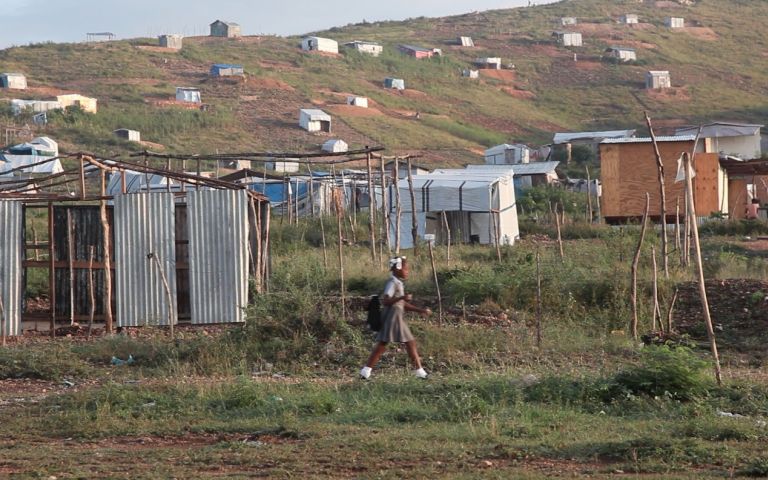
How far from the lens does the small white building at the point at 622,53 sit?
74125 mm

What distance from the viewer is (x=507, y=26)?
89.9m

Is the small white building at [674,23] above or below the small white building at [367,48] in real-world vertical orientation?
above

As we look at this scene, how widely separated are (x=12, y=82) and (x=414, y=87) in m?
24.3

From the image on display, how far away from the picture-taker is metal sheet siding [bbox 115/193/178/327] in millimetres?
14555

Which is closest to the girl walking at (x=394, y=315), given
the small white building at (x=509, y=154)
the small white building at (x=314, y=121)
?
the small white building at (x=509, y=154)

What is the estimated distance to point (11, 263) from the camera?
14.6 metres

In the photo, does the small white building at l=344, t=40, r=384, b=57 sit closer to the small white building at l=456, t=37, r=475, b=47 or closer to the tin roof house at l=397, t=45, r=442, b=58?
the tin roof house at l=397, t=45, r=442, b=58

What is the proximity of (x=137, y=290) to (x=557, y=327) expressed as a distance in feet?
17.6

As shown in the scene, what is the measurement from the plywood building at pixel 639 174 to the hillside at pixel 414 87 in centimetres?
2315

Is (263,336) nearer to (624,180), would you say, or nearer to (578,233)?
(578,233)

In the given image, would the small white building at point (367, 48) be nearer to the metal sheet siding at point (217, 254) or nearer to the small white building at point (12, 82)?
the small white building at point (12, 82)

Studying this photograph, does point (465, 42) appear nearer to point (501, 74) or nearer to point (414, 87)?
point (501, 74)

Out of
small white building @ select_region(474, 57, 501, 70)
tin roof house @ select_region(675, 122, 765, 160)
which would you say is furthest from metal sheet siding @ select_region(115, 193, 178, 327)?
small white building @ select_region(474, 57, 501, 70)

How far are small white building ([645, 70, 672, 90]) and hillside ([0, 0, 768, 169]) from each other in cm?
70
